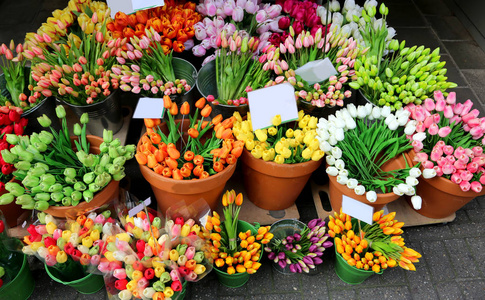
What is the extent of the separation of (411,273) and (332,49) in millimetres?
1354

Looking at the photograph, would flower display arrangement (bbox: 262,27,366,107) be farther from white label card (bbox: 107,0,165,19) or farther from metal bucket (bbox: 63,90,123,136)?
metal bucket (bbox: 63,90,123,136)

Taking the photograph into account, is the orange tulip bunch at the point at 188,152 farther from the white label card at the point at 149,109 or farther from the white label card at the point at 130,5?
the white label card at the point at 130,5

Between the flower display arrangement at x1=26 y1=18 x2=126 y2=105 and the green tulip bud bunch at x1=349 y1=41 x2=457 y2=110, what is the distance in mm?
1365

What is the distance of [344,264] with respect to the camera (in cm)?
184

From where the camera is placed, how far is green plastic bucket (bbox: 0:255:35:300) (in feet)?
5.54

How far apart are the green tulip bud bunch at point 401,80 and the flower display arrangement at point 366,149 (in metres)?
0.14

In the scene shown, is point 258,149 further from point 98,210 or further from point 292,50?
point 98,210

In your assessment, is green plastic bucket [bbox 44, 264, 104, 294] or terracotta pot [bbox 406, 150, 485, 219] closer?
green plastic bucket [bbox 44, 264, 104, 294]

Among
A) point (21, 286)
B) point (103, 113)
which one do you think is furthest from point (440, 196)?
point (21, 286)

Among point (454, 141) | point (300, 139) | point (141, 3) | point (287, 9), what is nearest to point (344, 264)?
point (300, 139)

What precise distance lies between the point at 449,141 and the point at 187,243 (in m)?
1.45

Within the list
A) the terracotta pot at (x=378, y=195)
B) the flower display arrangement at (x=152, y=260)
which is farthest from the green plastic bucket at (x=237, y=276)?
the terracotta pot at (x=378, y=195)

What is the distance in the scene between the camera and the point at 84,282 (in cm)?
172

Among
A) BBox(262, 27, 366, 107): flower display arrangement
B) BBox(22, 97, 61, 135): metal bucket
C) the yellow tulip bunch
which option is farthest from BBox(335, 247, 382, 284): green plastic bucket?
BBox(22, 97, 61, 135): metal bucket
